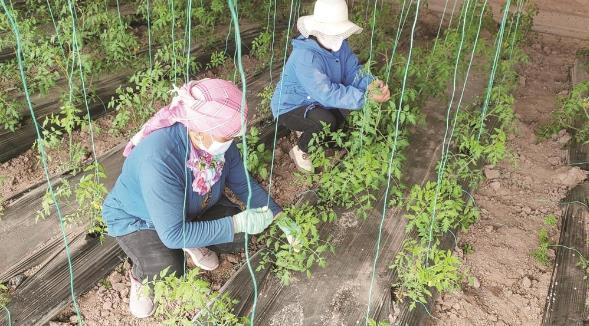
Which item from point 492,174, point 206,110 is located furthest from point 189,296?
point 492,174

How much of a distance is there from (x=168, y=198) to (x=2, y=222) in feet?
4.13

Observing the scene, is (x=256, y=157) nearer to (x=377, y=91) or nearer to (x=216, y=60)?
(x=377, y=91)

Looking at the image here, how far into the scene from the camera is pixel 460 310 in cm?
Result: 208

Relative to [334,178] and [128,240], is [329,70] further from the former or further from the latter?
[128,240]

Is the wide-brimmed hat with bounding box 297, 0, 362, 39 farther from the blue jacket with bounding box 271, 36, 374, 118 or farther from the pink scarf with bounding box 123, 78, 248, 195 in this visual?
the pink scarf with bounding box 123, 78, 248, 195

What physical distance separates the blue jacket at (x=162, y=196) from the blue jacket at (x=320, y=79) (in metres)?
0.74

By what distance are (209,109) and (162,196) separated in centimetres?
38

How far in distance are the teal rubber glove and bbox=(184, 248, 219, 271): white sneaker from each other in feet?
1.28

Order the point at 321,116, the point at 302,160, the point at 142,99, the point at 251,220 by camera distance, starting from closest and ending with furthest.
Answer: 1. the point at 251,220
2. the point at 321,116
3. the point at 302,160
4. the point at 142,99

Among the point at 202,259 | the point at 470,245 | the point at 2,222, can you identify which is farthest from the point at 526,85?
the point at 2,222

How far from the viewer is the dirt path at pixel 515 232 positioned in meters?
2.10

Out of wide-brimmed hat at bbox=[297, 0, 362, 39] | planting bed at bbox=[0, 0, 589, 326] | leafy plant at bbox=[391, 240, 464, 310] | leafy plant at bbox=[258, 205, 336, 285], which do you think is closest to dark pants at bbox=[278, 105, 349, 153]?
planting bed at bbox=[0, 0, 589, 326]

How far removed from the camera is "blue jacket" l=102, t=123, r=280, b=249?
161cm

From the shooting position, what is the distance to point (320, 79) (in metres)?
2.44
